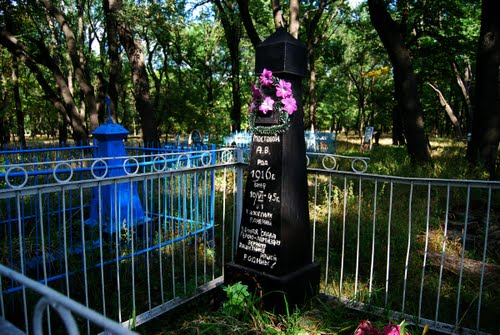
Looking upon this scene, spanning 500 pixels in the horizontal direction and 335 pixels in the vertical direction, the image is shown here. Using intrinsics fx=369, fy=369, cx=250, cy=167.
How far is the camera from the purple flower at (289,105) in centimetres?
354

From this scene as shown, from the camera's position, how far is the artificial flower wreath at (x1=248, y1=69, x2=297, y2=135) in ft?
11.7

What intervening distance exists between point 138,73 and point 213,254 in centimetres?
620

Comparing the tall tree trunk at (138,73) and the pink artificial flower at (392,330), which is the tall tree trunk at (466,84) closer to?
the tall tree trunk at (138,73)

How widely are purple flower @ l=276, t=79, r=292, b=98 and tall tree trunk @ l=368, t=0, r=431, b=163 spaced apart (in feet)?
23.0

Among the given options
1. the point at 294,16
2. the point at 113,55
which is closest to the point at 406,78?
the point at 294,16

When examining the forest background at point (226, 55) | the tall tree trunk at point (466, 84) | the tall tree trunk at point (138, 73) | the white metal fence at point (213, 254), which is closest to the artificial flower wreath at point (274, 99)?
the white metal fence at point (213, 254)

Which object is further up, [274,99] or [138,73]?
[138,73]

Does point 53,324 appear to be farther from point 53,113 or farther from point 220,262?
point 53,113

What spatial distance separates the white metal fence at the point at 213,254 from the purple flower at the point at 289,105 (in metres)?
0.66

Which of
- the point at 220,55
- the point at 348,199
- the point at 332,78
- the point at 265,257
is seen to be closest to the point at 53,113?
the point at 220,55

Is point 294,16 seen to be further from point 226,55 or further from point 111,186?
point 226,55

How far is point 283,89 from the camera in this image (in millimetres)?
3551

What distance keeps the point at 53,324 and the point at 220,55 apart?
27.9 meters

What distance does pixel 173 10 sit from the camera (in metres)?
10.4
